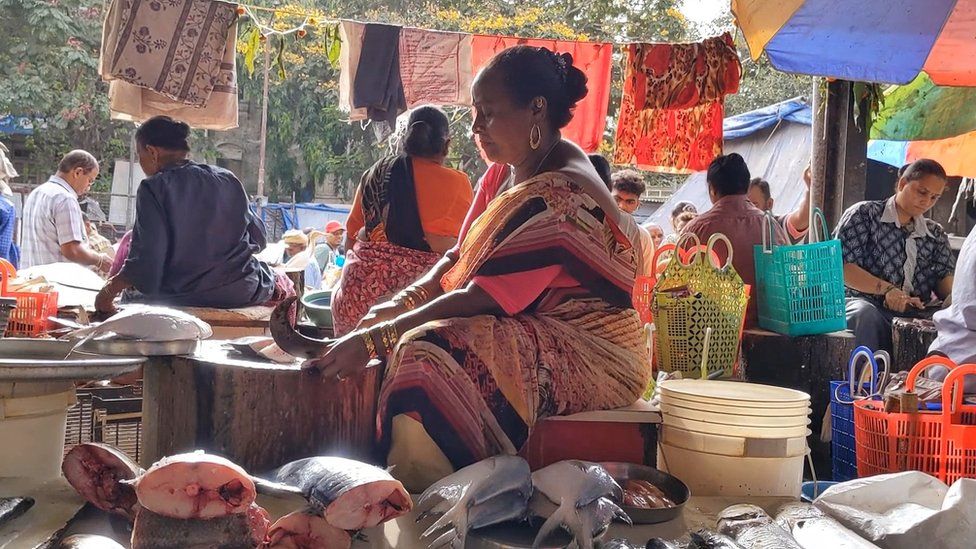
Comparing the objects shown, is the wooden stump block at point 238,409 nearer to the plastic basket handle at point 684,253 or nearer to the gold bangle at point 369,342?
the gold bangle at point 369,342

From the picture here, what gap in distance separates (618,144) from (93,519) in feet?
19.5

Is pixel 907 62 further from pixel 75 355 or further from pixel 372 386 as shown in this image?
pixel 75 355

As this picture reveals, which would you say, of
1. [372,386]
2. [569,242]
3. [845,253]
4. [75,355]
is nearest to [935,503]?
[569,242]

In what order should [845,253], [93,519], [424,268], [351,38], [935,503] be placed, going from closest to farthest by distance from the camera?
[93,519]
[935,503]
[424,268]
[845,253]
[351,38]

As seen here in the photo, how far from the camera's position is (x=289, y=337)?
2.79m

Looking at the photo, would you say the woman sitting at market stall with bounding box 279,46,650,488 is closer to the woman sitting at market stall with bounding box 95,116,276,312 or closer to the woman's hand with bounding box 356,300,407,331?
the woman's hand with bounding box 356,300,407,331

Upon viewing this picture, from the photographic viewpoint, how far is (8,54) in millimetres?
17688

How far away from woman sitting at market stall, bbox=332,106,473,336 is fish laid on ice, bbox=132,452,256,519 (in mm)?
Answer: 2618

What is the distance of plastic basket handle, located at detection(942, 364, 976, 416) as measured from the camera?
9.47ft

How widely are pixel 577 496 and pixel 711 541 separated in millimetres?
394

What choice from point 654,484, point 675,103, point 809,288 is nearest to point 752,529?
point 654,484

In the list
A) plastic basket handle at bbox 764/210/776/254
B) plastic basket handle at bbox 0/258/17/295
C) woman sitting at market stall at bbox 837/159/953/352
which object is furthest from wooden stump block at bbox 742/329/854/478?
plastic basket handle at bbox 0/258/17/295

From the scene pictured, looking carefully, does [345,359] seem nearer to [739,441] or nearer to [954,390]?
[739,441]

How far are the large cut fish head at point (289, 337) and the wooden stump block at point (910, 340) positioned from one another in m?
3.88
